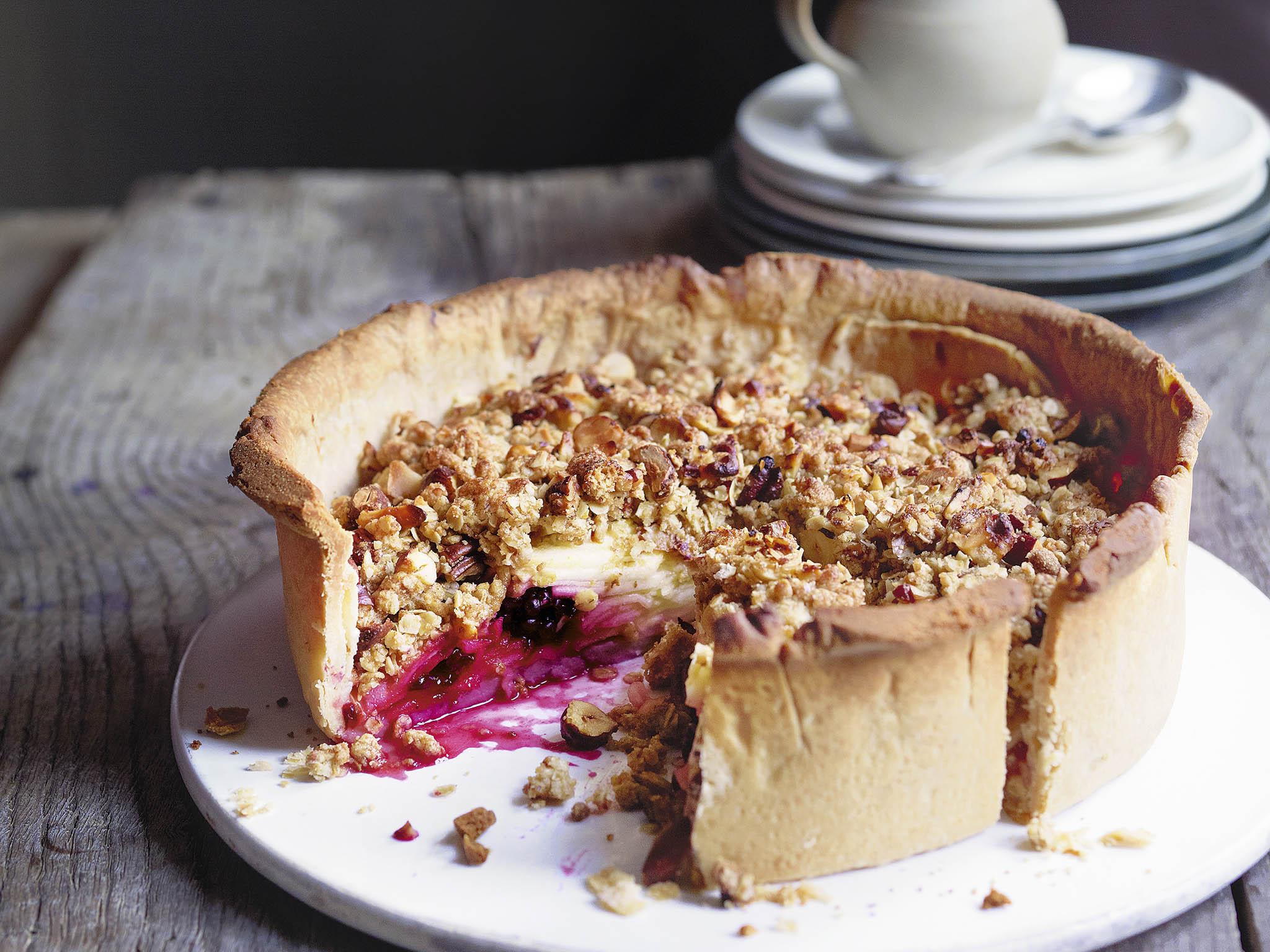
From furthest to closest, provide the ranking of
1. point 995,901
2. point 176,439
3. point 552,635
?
1. point 176,439
2. point 552,635
3. point 995,901

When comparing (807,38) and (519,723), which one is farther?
(807,38)

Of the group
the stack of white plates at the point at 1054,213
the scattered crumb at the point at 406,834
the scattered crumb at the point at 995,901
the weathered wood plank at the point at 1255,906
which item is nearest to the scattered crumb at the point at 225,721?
the scattered crumb at the point at 406,834

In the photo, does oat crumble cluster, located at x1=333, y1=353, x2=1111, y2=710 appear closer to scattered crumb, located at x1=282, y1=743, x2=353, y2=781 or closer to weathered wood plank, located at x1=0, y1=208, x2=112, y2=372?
scattered crumb, located at x1=282, y1=743, x2=353, y2=781

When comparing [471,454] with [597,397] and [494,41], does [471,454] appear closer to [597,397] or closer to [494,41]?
[597,397]

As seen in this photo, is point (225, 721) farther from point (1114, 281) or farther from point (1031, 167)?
point (1031, 167)

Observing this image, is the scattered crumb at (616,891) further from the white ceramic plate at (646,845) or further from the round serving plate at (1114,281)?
the round serving plate at (1114,281)

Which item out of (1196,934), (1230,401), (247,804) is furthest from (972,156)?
(247,804)
